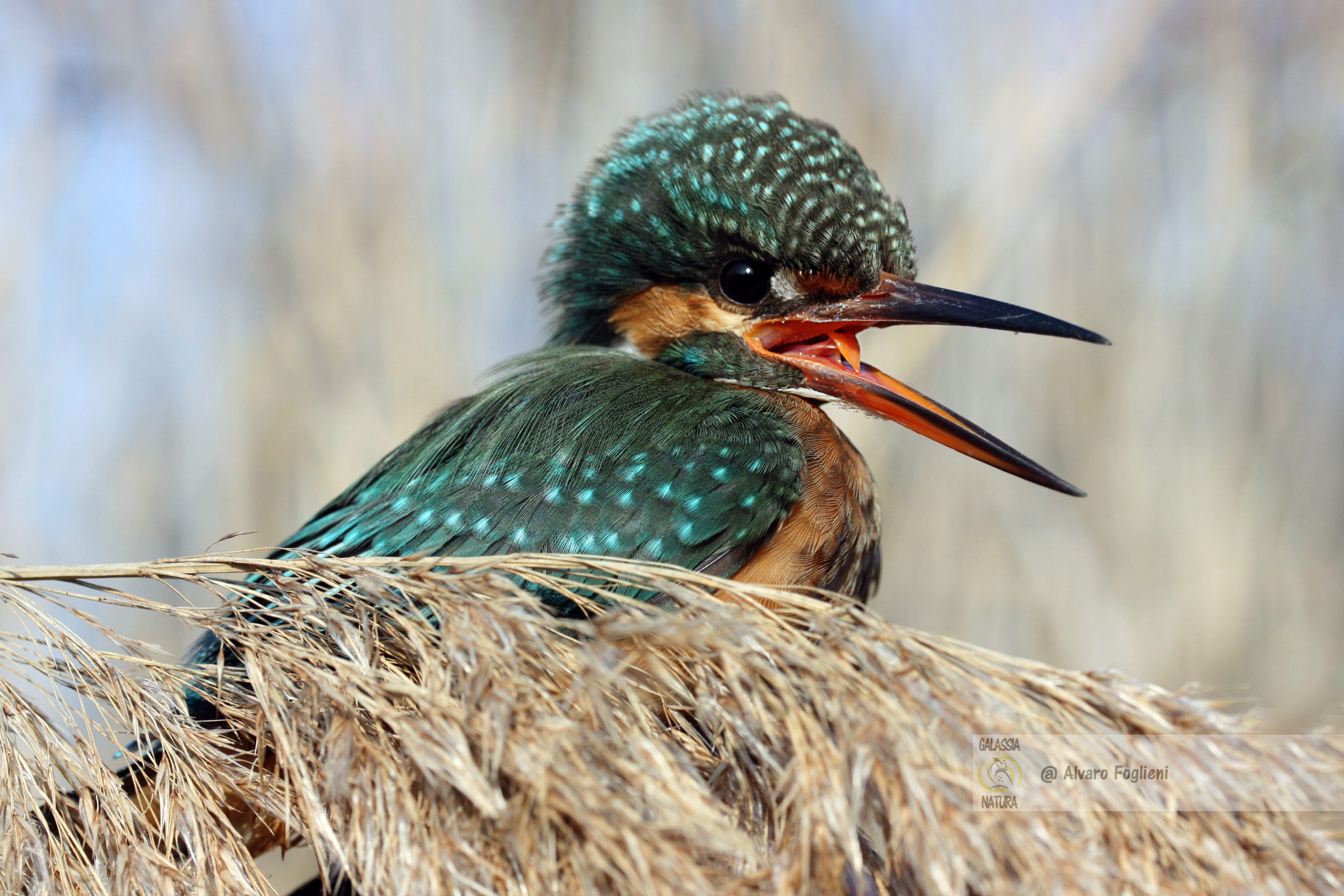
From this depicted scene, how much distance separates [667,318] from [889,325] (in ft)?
1.44

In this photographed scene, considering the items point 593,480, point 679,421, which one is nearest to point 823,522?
point 679,421

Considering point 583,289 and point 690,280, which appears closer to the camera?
point 690,280

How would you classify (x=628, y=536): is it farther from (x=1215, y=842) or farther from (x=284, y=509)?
(x=284, y=509)

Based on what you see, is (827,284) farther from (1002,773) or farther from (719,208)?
(1002,773)

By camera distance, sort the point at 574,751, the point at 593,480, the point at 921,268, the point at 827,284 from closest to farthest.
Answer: the point at 574,751, the point at 593,480, the point at 827,284, the point at 921,268

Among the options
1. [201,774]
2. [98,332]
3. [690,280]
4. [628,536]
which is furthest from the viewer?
[98,332]

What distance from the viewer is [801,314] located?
5.48 ft

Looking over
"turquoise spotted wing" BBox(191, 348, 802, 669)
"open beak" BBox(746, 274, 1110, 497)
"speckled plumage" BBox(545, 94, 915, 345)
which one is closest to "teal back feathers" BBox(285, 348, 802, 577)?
"turquoise spotted wing" BBox(191, 348, 802, 669)

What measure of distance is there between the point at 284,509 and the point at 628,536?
1754mm

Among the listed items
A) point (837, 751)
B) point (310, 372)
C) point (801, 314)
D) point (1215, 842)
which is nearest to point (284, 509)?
point (310, 372)

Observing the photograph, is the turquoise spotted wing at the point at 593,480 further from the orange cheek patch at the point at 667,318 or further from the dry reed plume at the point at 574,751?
the dry reed plume at the point at 574,751

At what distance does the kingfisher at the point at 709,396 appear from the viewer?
4.80 feet

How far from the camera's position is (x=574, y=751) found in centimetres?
77

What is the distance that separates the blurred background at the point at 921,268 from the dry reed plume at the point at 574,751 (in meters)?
1.81
